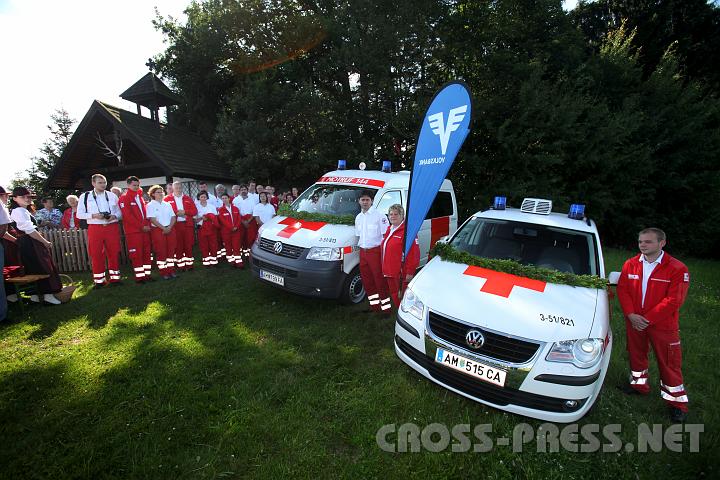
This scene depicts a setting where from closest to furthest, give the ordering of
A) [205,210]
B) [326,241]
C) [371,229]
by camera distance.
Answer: [371,229]
[326,241]
[205,210]

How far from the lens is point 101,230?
6.07 meters

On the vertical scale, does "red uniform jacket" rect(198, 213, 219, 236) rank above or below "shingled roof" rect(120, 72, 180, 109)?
below

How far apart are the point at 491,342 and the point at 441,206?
4.35m

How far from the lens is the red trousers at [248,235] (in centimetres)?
817

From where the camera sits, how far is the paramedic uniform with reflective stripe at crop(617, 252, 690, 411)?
2955 millimetres

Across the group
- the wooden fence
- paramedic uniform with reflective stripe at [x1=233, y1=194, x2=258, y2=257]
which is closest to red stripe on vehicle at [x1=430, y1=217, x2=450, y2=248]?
paramedic uniform with reflective stripe at [x1=233, y1=194, x2=258, y2=257]

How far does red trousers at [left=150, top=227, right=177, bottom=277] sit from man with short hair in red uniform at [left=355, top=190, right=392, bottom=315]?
4.29 meters

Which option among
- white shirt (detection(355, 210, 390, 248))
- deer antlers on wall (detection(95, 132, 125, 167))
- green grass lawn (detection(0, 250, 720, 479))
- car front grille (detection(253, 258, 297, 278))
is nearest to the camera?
green grass lawn (detection(0, 250, 720, 479))

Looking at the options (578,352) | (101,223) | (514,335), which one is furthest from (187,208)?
(578,352)

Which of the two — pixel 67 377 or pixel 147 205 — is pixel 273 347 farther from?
pixel 147 205

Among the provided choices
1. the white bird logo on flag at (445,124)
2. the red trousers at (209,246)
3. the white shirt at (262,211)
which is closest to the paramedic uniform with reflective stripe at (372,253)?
the white bird logo on flag at (445,124)

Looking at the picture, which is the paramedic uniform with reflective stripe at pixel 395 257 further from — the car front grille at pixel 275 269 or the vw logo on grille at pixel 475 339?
the vw logo on grille at pixel 475 339

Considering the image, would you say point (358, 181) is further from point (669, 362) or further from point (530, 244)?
point (669, 362)

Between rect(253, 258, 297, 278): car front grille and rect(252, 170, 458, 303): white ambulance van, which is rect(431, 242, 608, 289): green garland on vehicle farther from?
rect(253, 258, 297, 278): car front grille
